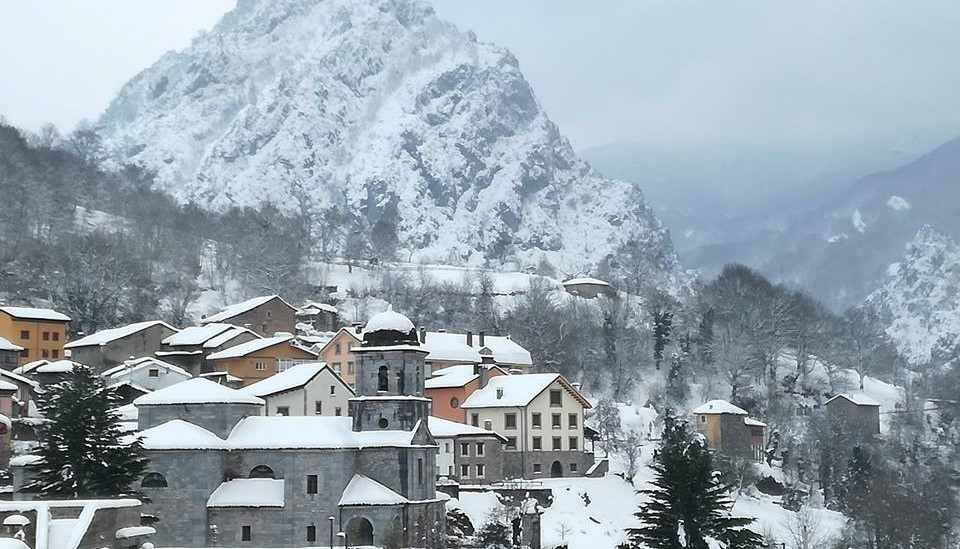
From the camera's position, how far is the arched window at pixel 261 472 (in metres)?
58.3

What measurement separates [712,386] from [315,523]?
6745 cm

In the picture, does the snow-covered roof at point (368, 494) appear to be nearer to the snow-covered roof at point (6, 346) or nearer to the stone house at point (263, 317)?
the snow-covered roof at point (6, 346)

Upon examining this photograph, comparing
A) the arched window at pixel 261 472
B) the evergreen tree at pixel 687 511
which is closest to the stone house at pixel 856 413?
the arched window at pixel 261 472

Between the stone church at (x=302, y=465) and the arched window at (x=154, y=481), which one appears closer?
the arched window at (x=154, y=481)

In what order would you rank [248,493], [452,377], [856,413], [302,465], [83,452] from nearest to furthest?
[83,452] < [248,493] < [302,465] < [452,377] < [856,413]

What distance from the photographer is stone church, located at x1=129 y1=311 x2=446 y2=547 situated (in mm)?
56656

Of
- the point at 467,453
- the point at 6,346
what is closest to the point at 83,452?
the point at 467,453

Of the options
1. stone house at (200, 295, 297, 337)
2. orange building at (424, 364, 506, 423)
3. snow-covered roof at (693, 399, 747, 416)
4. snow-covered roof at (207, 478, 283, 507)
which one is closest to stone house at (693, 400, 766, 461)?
snow-covered roof at (693, 399, 747, 416)

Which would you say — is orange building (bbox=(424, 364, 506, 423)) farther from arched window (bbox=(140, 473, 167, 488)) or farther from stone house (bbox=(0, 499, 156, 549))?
stone house (bbox=(0, 499, 156, 549))

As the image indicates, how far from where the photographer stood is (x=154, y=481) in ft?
186

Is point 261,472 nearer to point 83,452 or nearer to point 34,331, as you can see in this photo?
point 83,452

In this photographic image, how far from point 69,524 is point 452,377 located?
58.1 meters

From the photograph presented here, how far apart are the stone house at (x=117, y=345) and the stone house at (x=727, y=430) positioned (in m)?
43.1

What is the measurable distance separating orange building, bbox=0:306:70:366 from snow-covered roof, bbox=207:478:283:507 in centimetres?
3952
